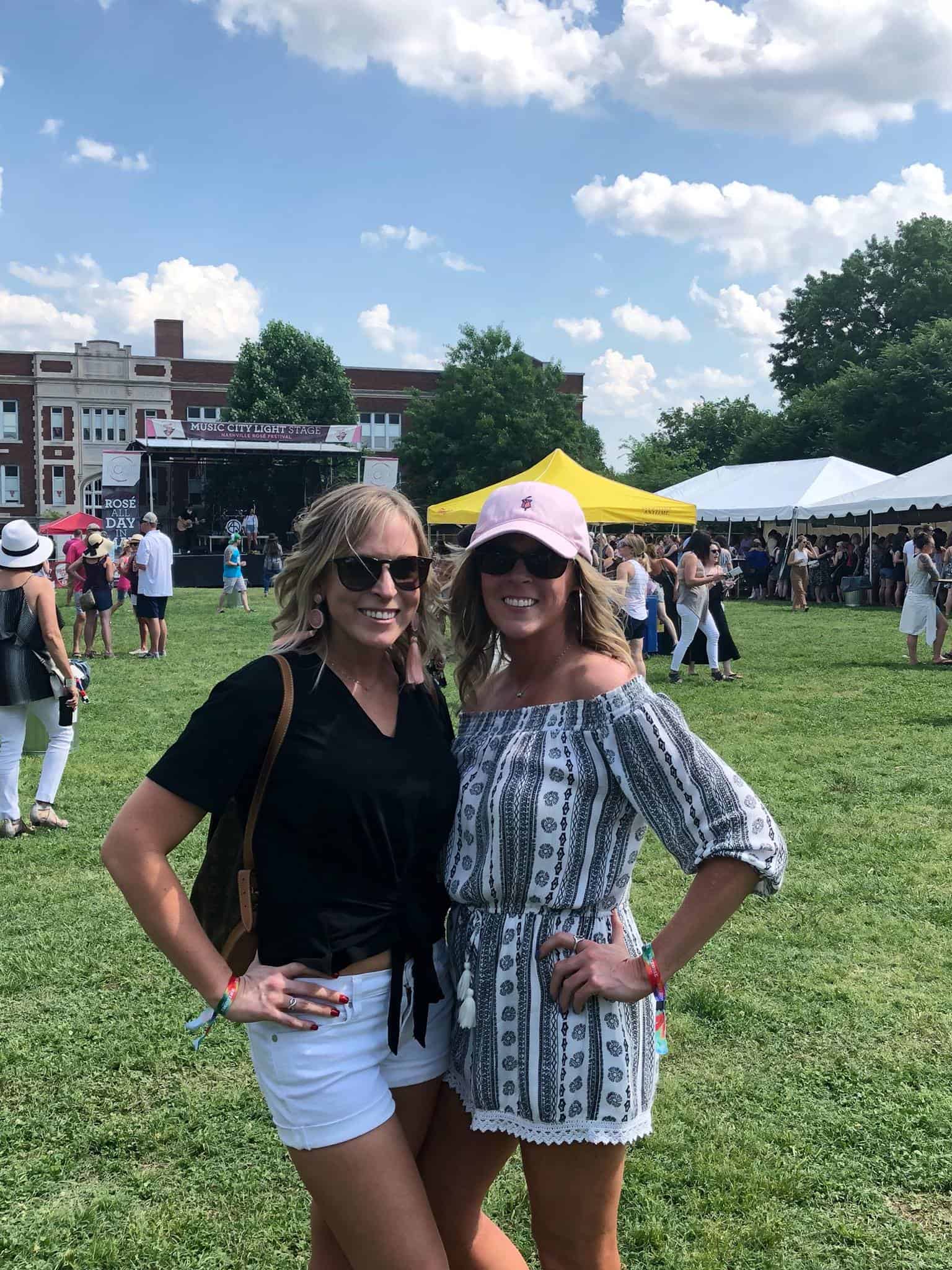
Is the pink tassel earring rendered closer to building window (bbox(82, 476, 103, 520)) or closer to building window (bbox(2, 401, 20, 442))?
building window (bbox(82, 476, 103, 520))

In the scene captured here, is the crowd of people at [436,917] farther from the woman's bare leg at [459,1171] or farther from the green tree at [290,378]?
the green tree at [290,378]

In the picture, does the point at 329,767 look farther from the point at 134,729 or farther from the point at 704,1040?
the point at 134,729

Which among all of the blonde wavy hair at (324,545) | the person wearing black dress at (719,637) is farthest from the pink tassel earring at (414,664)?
the person wearing black dress at (719,637)

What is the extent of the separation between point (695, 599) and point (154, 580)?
730 centimetres

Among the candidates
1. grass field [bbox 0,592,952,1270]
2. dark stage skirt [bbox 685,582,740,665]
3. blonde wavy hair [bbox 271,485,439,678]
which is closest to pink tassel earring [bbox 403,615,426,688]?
blonde wavy hair [bbox 271,485,439,678]

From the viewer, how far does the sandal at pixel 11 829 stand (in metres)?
6.58

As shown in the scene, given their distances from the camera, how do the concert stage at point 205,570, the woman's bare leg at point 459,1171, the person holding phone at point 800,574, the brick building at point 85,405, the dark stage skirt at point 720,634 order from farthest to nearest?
1. the brick building at point 85,405
2. the concert stage at point 205,570
3. the person holding phone at point 800,574
4. the dark stage skirt at point 720,634
5. the woman's bare leg at point 459,1171

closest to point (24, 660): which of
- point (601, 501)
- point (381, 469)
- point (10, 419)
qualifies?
point (601, 501)

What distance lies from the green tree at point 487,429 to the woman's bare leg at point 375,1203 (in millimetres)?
53682

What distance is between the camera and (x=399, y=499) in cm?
212

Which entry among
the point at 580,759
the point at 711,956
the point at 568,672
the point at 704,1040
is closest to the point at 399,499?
the point at 568,672

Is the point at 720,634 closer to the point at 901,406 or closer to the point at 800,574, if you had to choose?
the point at 800,574

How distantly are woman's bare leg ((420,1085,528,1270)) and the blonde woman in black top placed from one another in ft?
0.15

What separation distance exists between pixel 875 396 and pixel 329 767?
1681 inches
